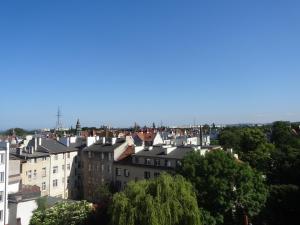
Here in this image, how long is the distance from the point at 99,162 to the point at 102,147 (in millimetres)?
2820

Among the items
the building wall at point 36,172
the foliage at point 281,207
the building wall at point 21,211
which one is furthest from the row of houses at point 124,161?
the building wall at point 21,211

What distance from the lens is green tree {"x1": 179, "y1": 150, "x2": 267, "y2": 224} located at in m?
39.2

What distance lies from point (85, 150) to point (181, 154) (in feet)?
78.3

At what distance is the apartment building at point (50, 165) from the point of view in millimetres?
63609

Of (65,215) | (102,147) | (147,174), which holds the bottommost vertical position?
(65,215)

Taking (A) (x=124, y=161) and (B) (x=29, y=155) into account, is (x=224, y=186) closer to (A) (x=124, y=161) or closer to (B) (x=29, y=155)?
(A) (x=124, y=161)

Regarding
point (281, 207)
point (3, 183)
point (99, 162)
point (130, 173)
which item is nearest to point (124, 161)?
point (130, 173)

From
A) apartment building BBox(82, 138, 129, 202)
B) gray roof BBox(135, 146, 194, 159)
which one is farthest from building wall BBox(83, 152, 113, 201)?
gray roof BBox(135, 146, 194, 159)

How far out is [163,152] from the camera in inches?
2253

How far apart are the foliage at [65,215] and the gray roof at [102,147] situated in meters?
25.1

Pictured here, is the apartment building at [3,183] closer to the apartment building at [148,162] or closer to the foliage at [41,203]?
the foliage at [41,203]

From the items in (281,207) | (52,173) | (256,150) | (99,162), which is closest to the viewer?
(281,207)

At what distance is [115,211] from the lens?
33312 millimetres

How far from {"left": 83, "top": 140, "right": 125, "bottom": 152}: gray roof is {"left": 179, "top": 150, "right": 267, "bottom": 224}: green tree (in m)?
25.7
